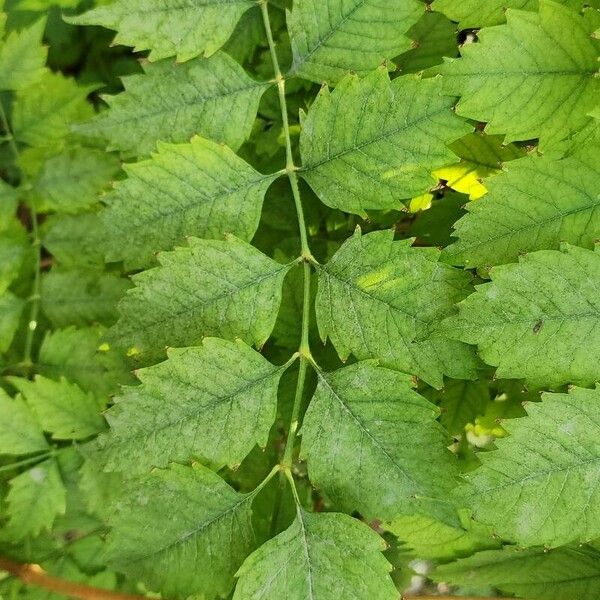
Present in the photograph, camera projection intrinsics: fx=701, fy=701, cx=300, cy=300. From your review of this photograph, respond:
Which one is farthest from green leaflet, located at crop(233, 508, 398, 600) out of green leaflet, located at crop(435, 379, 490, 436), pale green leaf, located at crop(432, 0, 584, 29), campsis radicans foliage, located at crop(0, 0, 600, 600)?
pale green leaf, located at crop(432, 0, 584, 29)

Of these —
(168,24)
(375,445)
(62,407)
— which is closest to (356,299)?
(375,445)

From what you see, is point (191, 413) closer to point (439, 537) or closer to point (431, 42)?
point (439, 537)

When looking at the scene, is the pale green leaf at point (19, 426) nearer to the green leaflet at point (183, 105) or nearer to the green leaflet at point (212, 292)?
the green leaflet at point (212, 292)

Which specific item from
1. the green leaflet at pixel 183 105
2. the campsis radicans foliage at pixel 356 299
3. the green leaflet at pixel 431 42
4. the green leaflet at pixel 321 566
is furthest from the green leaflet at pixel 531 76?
the green leaflet at pixel 321 566

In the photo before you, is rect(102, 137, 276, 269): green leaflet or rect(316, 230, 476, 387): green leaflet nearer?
rect(316, 230, 476, 387): green leaflet

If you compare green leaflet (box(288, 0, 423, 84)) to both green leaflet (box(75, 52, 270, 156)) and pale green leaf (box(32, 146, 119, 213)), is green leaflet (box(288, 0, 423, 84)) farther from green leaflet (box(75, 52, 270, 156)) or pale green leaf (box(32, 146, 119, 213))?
pale green leaf (box(32, 146, 119, 213))

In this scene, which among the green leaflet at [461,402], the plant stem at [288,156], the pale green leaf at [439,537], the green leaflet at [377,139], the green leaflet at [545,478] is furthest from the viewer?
the green leaflet at [461,402]
